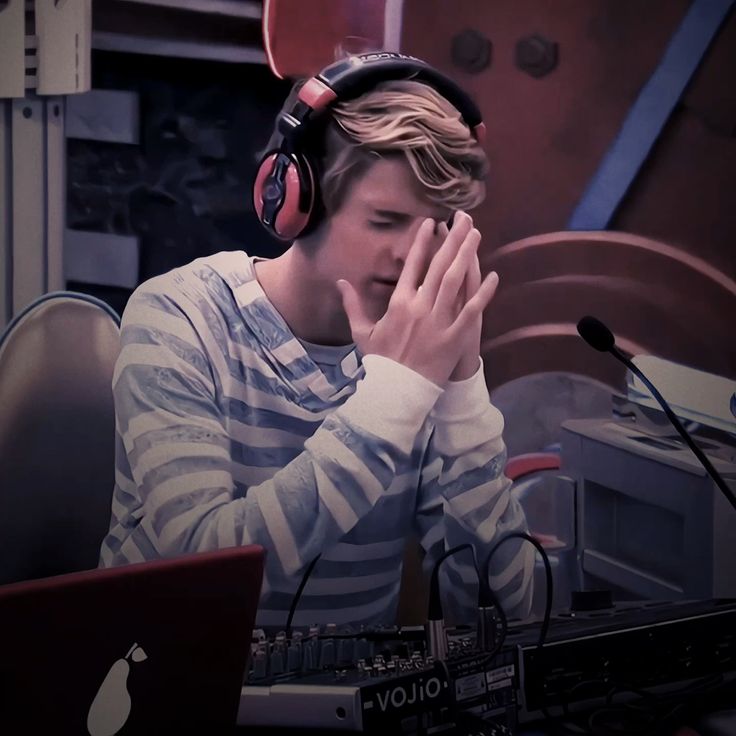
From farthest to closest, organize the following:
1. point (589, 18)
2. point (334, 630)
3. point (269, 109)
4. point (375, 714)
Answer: point (589, 18) → point (269, 109) → point (334, 630) → point (375, 714)

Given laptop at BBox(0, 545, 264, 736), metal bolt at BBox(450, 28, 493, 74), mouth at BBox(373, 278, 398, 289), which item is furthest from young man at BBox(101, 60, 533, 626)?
laptop at BBox(0, 545, 264, 736)

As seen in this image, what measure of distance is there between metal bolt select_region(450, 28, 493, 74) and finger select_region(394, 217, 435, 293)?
0.98 ft

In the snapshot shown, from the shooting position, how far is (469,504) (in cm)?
173

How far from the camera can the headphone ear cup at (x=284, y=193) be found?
1.61 meters

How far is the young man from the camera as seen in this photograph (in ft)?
5.22

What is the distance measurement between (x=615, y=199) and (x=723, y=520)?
0.57 m

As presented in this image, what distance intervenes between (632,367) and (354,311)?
46cm

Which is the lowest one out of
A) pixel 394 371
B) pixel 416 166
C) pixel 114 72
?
pixel 394 371

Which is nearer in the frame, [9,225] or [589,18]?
[9,225]

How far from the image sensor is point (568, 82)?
1.84 meters

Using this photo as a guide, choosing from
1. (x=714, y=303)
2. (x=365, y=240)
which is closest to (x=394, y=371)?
(x=365, y=240)

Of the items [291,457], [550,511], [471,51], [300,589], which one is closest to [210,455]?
[291,457]

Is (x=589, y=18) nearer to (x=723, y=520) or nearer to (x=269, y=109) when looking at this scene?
(x=269, y=109)

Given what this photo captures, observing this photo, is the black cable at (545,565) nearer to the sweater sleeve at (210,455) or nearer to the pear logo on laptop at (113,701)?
the sweater sleeve at (210,455)
